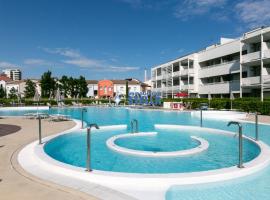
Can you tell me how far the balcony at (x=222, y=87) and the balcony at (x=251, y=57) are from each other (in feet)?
14.6

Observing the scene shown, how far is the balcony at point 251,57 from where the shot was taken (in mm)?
31281

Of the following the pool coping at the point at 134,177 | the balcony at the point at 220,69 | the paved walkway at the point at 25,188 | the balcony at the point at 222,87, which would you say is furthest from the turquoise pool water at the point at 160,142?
the balcony at the point at 220,69

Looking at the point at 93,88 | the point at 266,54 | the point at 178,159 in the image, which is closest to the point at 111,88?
the point at 93,88

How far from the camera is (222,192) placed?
595 cm

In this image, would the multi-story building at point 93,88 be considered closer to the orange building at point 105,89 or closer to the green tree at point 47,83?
the orange building at point 105,89

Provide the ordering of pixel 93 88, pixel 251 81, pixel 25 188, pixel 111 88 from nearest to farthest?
pixel 25 188
pixel 251 81
pixel 111 88
pixel 93 88

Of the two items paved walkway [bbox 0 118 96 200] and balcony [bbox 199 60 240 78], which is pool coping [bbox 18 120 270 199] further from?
balcony [bbox 199 60 240 78]

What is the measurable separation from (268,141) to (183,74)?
1565 inches

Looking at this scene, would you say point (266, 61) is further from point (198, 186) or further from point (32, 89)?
point (32, 89)

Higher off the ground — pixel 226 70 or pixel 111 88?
pixel 226 70

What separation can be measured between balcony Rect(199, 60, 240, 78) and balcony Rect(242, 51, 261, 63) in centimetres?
345

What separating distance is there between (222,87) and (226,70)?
2.72 meters

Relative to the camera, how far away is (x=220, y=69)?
134 feet

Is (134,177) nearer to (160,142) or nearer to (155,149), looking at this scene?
(155,149)
